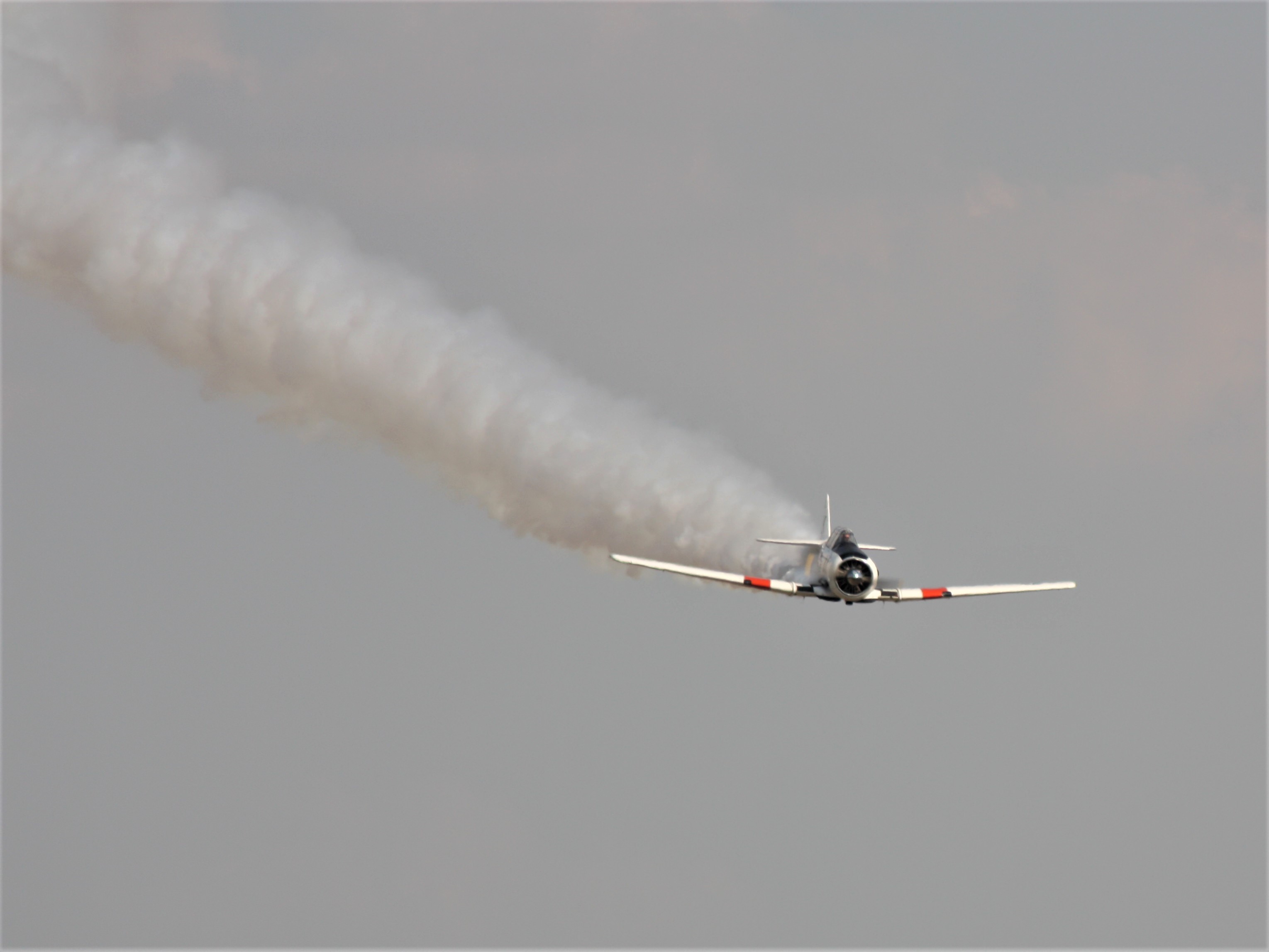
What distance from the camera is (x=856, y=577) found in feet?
225

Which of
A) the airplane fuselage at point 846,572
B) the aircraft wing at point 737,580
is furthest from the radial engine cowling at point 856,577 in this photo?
the aircraft wing at point 737,580

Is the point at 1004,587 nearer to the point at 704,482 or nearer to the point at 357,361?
the point at 704,482

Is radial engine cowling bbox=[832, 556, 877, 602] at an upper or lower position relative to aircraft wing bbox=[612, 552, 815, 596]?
lower

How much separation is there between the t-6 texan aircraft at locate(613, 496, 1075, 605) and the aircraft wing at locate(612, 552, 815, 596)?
13 millimetres

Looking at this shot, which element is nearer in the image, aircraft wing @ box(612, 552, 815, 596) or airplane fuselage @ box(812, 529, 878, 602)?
airplane fuselage @ box(812, 529, 878, 602)

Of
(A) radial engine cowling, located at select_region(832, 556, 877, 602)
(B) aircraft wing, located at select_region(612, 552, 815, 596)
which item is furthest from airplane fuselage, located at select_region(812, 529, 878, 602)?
(B) aircraft wing, located at select_region(612, 552, 815, 596)

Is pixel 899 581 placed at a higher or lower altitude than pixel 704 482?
lower

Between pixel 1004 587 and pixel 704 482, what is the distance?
37.5 feet

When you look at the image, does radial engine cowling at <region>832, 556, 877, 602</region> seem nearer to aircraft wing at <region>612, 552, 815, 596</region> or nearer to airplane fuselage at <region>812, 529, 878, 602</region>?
airplane fuselage at <region>812, 529, 878, 602</region>

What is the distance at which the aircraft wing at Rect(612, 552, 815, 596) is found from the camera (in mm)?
70375

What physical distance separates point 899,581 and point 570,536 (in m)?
14.5

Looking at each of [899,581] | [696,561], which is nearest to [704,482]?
[696,561]

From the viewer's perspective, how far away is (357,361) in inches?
2990

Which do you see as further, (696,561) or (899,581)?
(696,561)
